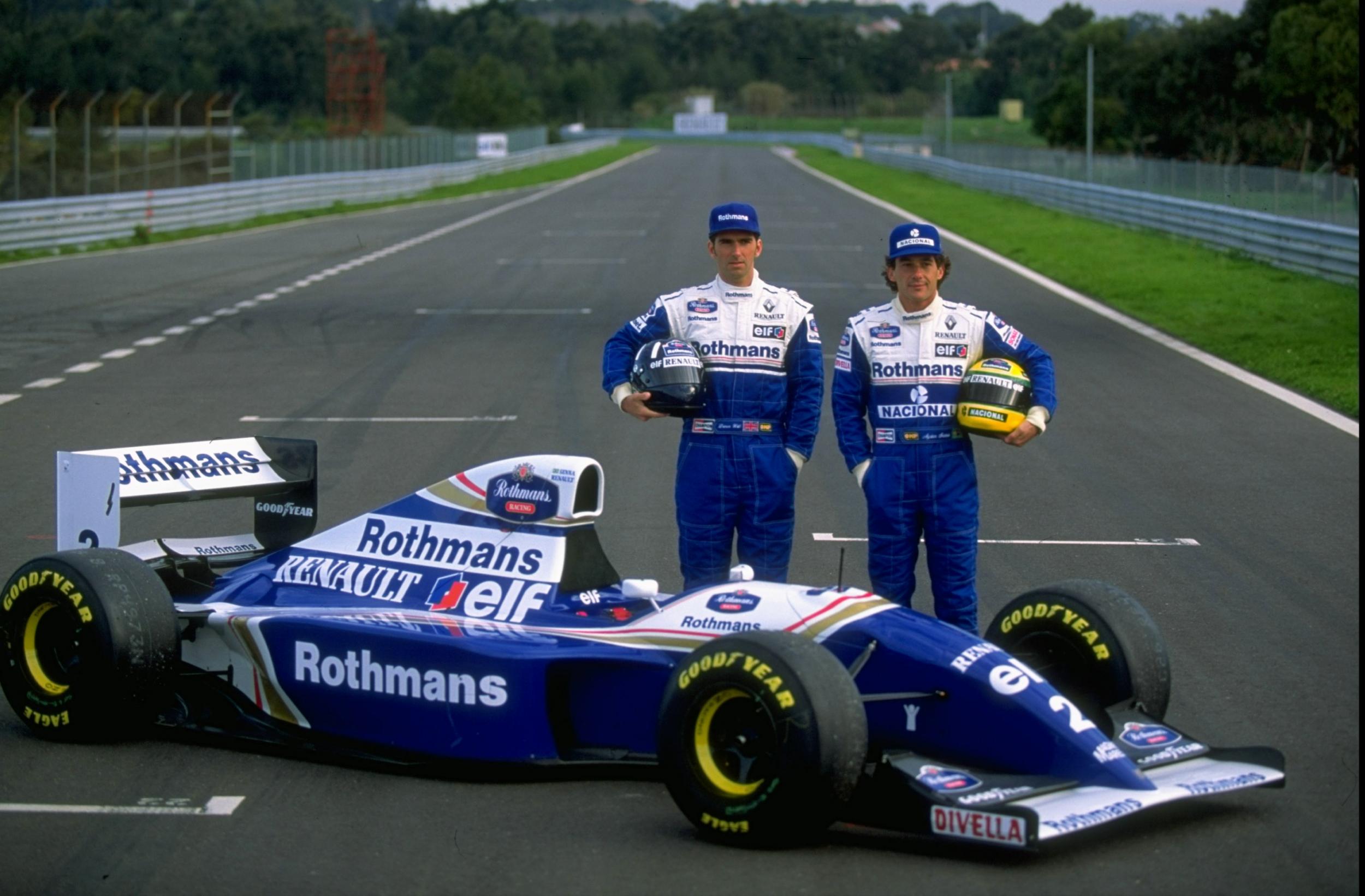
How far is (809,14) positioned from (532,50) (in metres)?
29.2

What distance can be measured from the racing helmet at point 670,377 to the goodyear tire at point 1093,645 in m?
1.43

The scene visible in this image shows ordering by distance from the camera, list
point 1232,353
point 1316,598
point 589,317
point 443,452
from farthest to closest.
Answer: point 589,317 → point 1232,353 → point 443,452 → point 1316,598

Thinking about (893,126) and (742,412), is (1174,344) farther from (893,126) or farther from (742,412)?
(893,126)

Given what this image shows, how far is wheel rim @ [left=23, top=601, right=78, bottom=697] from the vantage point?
6602 millimetres

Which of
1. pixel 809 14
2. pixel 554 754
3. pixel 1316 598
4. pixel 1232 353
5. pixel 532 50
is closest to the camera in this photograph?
pixel 554 754

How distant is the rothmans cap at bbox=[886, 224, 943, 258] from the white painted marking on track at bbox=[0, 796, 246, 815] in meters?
3.02

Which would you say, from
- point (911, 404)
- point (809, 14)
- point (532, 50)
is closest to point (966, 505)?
point (911, 404)

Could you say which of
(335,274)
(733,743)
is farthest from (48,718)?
(335,274)

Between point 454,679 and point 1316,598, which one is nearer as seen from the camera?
point 454,679

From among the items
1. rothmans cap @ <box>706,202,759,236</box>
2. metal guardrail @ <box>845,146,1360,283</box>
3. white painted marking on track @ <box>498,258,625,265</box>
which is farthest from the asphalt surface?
metal guardrail @ <box>845,146,1360,283</box>

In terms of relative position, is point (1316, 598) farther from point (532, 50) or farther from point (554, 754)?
point (532, 50)

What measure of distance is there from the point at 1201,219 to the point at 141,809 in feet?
88.0

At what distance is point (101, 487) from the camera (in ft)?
23.5

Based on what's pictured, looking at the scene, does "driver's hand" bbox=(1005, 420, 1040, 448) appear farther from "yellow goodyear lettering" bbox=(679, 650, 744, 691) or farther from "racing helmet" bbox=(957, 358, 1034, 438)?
"yellow goodyear lettering" bbox=(679, 650, 744, 691)
